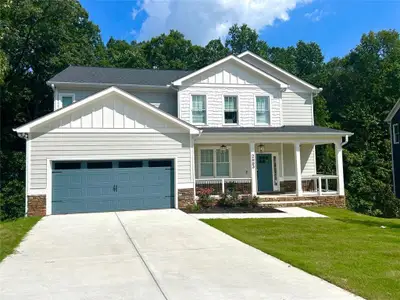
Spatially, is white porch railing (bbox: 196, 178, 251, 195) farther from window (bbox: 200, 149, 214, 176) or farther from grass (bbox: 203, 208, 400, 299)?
grass (bbox: 203, 208, 400, 299)

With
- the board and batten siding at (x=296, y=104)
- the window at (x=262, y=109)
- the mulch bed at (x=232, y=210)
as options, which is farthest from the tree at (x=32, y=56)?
the board and batten siding at (x=296, y=104)

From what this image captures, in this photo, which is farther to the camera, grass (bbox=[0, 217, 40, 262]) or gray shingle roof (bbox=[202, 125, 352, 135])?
gray shingle roof (bbox=[202, 125, 352, 135])

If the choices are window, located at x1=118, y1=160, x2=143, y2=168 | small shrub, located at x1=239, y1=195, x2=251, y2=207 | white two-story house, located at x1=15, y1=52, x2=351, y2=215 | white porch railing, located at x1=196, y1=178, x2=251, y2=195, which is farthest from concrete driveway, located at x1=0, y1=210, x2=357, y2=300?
white porch railing, located at x1=196, y1=178, x2=251, y2=195

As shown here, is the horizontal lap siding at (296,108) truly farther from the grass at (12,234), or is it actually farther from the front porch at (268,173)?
the grass at (12,234)

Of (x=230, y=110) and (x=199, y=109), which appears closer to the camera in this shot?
(x=199, y=109)

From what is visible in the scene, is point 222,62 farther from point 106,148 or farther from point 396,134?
point 396,134

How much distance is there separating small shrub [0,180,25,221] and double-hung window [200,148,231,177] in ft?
28.0

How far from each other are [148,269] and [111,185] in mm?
8563

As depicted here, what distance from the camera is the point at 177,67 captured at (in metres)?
36.2

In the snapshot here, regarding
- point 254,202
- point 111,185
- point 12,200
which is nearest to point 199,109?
point 254,202

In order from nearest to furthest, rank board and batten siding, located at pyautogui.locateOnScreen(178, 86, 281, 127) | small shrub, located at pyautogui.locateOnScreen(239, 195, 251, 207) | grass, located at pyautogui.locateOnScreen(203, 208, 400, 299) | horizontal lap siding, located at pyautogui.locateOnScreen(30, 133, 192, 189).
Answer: grass, located at pyautogui.locateOnScreen(203, 208, 400, 299) < horizontal lap siding, located at pyautogui.locateOnScreen(30, 133, 192, 189) < small shrub, located at pyautogui.locateOnScreen(239, 195, 251, 207) < board and batten siding, located at pyautogui.locateOnScreen(178, 86, 281, 127)

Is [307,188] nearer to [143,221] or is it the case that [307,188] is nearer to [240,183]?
[240,183]

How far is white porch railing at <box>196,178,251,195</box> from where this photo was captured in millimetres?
16016

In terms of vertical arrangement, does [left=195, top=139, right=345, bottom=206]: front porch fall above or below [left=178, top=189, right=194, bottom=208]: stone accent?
above
